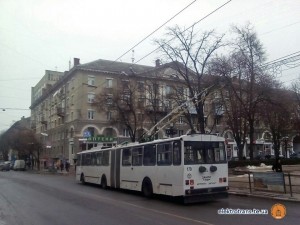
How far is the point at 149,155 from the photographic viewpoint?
1936 cm

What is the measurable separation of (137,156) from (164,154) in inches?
124

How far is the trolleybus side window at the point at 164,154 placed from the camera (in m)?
17.5

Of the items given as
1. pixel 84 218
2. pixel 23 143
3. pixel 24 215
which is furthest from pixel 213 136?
pixel 23 143

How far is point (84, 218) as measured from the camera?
1262cm

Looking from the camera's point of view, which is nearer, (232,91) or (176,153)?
(176,153)

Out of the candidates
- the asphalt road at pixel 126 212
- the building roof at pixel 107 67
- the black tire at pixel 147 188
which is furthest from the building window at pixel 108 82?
the asphalt road at pixel 126 212

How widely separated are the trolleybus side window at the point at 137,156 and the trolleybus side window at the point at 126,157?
24.1 inches

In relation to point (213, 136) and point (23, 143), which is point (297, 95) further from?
point (23, 143)

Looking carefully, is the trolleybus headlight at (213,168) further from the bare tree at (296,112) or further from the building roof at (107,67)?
the building roof at (107,67)

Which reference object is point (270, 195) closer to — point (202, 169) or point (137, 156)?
point (202, 169)

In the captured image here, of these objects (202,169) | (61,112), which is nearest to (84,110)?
(61,112)

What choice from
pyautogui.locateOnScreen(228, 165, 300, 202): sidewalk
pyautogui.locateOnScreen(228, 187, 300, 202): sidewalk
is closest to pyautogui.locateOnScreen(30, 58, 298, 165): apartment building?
pyautogui.locateOnScreen(228, 165, 300, 202): sidewalk

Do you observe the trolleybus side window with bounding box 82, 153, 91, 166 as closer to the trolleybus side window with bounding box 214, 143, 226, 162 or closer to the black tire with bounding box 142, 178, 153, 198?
the black tire with bounding box 142, 178, 153, 198

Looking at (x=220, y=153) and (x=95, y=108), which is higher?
(x=95, y=108)
